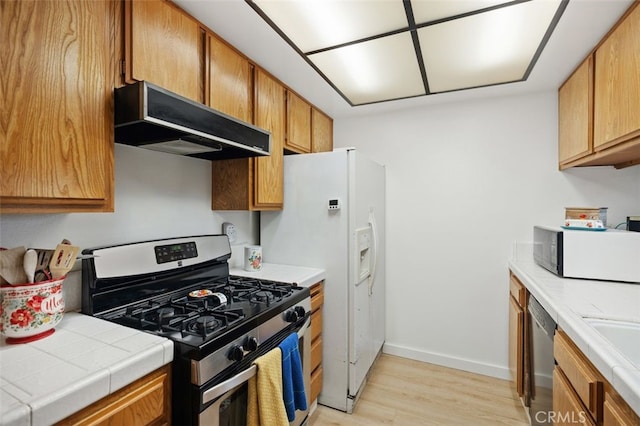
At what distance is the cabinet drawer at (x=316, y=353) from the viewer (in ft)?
6.19

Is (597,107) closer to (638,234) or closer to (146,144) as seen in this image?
(638,234)

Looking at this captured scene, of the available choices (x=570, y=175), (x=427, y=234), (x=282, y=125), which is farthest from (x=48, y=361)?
(x=570, y=175)

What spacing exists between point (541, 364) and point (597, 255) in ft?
2.29

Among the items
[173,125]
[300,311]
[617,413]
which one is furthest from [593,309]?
[173,125]

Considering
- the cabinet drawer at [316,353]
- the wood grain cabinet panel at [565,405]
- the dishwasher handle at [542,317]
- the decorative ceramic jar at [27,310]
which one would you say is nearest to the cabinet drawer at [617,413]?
the wood grain cabinet panel at [565,405]

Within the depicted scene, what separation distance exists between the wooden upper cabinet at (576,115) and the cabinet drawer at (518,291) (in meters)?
0.89

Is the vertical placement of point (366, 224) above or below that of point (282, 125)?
below

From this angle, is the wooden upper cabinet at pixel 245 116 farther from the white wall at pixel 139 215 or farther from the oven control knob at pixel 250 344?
the oven control knob at pixel 250 344

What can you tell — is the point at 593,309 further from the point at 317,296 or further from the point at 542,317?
the point at 317,296

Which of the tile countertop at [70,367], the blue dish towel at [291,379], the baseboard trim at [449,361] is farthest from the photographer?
the baseboard trim at [449,361]

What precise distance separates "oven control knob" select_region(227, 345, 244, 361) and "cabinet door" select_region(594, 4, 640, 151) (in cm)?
189

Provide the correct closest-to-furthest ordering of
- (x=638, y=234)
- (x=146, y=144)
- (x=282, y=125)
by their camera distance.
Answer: (x=146, y=144) < (x=638, y=234) < (x=282, y=125)

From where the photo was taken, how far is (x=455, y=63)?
1.87 meters

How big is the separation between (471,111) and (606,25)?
3.42ft
